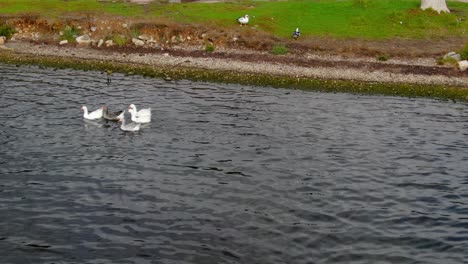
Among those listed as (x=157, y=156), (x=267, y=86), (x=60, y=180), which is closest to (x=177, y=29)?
(x=267, y=86)

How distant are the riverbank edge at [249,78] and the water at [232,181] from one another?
3334 millimetres

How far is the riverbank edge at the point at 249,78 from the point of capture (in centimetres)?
4066

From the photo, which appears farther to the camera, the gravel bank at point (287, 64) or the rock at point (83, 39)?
the rock at point (83, 39)

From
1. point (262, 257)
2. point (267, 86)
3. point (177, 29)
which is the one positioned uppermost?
point (177, 29)

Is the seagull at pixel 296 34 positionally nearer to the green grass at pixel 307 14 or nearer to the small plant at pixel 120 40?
the green grass at pixel 307 14

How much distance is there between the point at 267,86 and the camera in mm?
41688

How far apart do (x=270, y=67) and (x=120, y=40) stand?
14182mm

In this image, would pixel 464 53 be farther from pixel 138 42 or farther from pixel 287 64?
pixel 138 42

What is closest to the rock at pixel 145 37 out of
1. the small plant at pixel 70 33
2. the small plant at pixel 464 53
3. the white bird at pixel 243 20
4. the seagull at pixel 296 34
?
the small plant at pixel 70 33

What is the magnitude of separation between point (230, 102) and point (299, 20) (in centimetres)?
1974

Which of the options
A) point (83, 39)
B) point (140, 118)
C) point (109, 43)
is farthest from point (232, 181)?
point (83, 39)

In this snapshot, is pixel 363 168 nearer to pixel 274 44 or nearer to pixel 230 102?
pixel 230 102

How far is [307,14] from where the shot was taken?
5469cm

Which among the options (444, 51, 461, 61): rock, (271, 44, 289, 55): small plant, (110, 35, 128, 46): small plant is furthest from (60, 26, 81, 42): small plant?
(444, 51, 461, 61): rock
